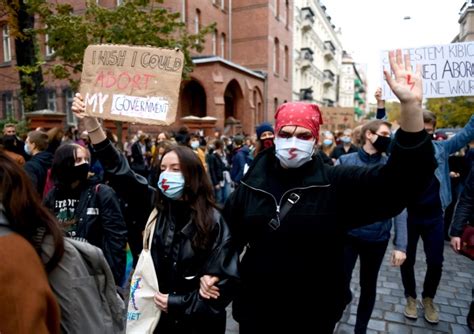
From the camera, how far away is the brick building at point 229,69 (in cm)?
2281

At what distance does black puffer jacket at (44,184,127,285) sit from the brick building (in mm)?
16483

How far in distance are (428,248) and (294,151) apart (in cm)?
283

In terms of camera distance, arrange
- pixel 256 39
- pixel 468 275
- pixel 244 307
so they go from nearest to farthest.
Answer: pixel 244 307 < pixel 468 275 < pixel 256 39

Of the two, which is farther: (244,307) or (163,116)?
(163,116)

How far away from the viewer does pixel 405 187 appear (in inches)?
66.2

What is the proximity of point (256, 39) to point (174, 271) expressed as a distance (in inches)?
1209

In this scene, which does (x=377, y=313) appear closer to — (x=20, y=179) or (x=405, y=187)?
(x=405, y=187)

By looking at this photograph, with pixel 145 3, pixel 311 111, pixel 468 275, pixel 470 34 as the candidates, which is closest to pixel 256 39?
pixel 470 34

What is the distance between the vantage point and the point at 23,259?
1387 millimetres

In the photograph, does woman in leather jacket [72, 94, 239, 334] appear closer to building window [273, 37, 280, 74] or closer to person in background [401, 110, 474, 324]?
person in background [401, 110, 474, 324]

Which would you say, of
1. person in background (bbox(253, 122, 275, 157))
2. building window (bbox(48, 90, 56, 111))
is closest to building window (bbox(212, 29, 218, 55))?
building window (bbox(48, 90, 56, 111))

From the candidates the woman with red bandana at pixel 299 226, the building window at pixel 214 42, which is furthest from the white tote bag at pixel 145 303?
the building window at pixel 214 42

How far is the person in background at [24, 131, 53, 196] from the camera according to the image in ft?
15.2

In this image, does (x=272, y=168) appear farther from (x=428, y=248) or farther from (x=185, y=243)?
(x=428, y=248)
